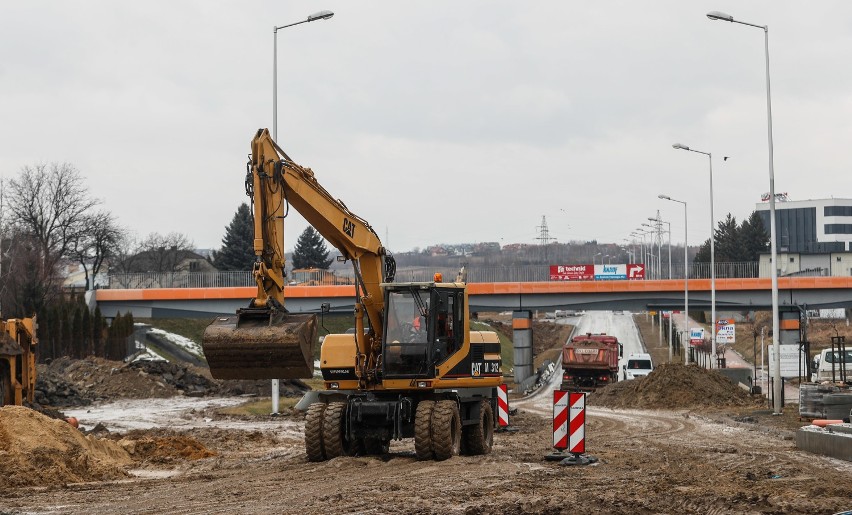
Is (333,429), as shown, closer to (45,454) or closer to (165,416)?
(45,454)

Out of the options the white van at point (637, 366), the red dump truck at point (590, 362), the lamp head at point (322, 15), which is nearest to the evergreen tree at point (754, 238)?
the white van at point (637, 366)

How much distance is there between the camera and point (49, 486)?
1656 centimetres

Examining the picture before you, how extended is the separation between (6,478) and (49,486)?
642 millimetres

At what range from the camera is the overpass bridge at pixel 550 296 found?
225 ft

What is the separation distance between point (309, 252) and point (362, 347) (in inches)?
3873

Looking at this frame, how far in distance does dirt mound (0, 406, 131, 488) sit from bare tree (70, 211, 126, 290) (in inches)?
2603

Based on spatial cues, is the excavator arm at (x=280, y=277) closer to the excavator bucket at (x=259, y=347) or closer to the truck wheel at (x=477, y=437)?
the excavator bucket at (x=259, y=347)

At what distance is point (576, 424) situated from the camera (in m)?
18.7

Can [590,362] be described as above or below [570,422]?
below

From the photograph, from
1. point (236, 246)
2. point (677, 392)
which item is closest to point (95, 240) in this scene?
point (236, 246)

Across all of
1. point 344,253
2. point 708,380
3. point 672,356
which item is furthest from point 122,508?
point 672,356

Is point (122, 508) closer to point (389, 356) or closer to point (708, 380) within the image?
point (389, 356)

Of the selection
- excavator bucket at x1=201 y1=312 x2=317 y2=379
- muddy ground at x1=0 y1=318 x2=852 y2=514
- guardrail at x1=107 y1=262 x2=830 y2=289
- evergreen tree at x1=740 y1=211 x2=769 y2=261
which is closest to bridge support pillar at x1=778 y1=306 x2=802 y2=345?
guardrail at x1=107 y1=262 x2=830 y2=289

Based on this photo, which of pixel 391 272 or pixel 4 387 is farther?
pixel 4 387
